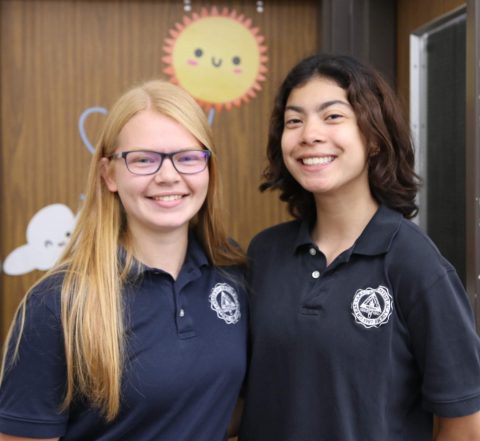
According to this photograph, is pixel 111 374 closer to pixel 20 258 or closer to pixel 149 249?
pixel 149 249

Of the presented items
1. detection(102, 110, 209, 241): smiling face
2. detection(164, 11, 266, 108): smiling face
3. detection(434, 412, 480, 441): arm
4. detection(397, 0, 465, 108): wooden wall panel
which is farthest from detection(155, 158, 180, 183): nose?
detection(164, 11, 266, 108): smiling face

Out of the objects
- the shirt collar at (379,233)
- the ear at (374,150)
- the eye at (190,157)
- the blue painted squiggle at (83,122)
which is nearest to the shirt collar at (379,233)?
the shirt collar at (379,233)

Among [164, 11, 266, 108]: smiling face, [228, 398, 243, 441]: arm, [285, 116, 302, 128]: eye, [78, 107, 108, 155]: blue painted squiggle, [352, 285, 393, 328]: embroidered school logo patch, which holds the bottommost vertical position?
[228, 398, 243, 441]: arm

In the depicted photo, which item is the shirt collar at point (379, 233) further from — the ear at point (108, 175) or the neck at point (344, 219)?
the ear at point (108, 175)

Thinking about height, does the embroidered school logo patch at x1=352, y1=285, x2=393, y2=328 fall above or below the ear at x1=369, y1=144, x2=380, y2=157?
below

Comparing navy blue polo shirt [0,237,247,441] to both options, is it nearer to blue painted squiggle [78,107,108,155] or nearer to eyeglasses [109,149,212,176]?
eyeglasses [109,149,212,176]

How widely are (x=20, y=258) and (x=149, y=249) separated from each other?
1.14 m

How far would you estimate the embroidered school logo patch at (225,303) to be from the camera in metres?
1.33

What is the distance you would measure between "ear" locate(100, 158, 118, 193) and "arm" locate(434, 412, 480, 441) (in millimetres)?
792

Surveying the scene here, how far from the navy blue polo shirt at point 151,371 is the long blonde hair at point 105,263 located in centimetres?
2

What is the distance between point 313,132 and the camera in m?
1.28

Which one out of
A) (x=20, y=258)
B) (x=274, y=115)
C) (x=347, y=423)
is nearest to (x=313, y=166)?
(x=274, y=115)

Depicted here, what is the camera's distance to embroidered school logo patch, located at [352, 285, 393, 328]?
3.91ft

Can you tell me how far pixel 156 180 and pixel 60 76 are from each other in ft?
3.94
